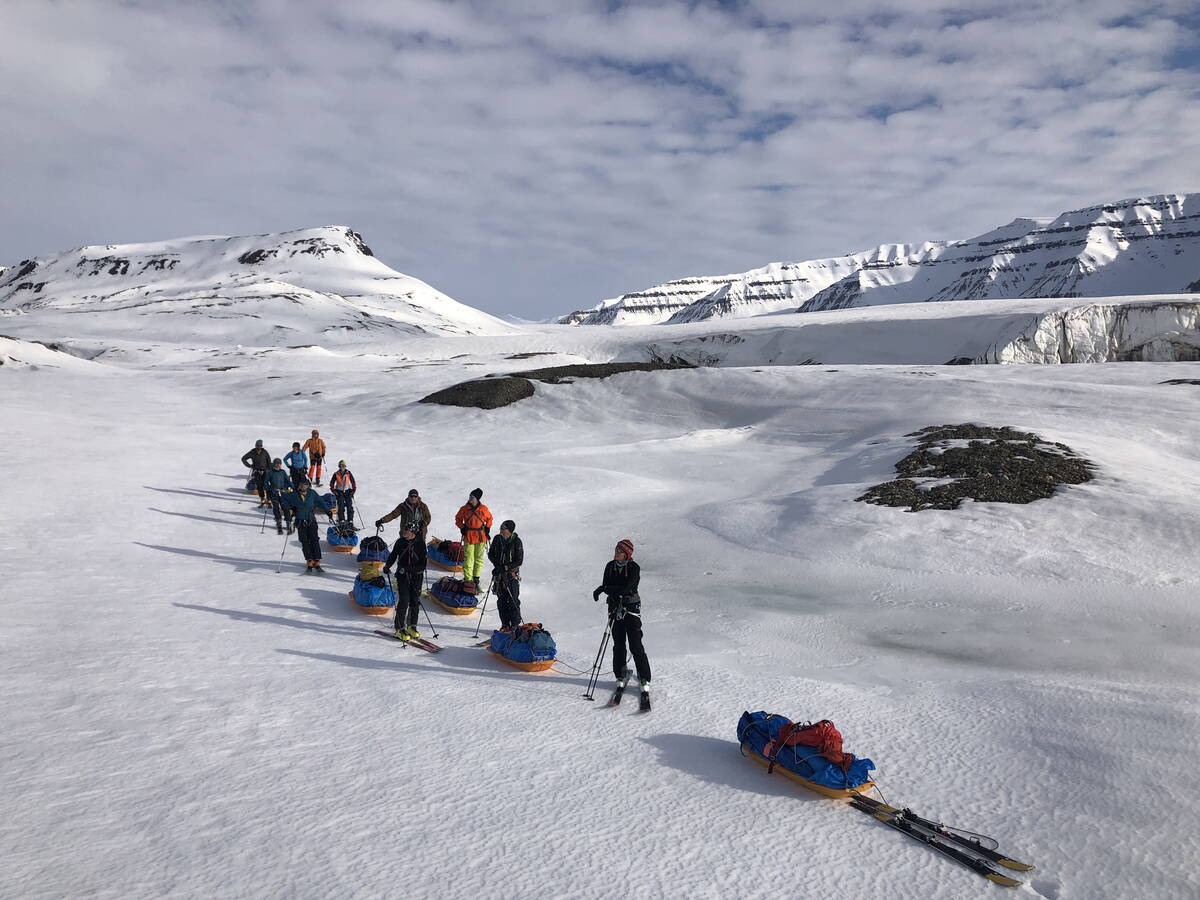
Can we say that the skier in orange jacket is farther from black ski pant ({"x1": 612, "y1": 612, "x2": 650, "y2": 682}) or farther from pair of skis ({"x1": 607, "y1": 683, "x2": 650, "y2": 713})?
pair of skis ({"x1": 607, "y1": 683, "x2": 650, "y2": 713})

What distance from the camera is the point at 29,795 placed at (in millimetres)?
6105

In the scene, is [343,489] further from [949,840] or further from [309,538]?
[949,840]

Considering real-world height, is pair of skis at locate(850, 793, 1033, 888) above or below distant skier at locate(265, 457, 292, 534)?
below

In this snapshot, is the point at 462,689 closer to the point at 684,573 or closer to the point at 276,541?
the point at 684,573

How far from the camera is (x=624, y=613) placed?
8.94 metres

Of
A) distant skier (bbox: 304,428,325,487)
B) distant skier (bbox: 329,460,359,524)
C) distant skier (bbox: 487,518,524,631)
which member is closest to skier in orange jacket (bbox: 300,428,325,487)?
distant skier (bbox: 304,428,325,487)

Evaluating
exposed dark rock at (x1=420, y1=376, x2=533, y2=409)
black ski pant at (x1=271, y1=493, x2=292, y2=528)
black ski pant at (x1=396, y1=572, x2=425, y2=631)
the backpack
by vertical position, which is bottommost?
the backpack

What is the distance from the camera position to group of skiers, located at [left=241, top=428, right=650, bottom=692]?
8.95 m

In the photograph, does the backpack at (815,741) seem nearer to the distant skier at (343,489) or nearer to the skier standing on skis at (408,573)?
the skier standing on skis at (408,573)

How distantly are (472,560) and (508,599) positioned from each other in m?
2.61

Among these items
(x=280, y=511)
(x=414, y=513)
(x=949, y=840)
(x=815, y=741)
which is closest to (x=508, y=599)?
(x=414, y=513)

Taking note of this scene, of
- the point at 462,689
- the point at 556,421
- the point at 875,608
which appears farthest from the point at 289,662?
the point at 556,421

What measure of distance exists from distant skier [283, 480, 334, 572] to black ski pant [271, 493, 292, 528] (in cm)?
255

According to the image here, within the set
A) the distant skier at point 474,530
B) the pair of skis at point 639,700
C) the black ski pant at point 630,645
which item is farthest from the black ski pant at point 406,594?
the pair of skis at point 639,700
